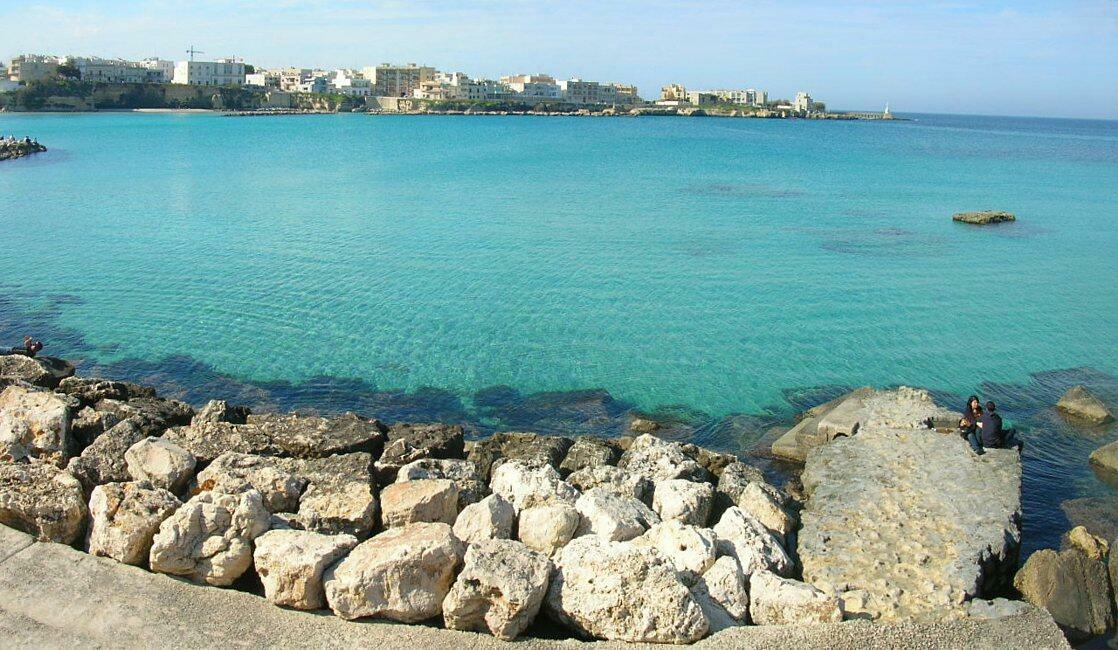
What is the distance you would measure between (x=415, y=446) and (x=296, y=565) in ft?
14.0

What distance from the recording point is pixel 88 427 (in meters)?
13.1

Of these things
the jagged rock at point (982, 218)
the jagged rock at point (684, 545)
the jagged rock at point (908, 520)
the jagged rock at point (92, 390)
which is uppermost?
the jagged rock at point (982, 218)

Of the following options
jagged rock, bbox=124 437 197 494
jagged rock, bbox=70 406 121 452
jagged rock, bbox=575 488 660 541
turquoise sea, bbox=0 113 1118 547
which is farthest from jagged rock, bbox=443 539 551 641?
turquoise sea, bbox=0 113 1118 547

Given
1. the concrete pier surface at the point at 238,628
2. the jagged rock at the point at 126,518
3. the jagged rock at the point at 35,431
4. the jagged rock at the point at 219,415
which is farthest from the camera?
the jagged rock at the point at 219,415

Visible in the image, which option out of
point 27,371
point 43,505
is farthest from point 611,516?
point 27,371

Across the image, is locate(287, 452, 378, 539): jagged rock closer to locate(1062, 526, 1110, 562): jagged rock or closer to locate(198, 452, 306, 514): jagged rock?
locate(198, 452, 306, 514): jagged rock

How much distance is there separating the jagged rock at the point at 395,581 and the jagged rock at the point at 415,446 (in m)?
2.77

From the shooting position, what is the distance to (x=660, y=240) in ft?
116

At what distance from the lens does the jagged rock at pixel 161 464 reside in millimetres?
11211

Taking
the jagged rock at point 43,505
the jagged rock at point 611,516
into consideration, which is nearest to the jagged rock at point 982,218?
the jagged rock at point 611,516

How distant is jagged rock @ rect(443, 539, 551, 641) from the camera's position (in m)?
8.78

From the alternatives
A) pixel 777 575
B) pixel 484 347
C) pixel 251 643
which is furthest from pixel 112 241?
pixel 777 575

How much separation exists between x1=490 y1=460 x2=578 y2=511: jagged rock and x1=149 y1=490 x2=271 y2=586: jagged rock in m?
3.10

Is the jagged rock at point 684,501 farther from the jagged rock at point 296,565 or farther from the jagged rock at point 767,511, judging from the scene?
the jagged rock at point 296,565
